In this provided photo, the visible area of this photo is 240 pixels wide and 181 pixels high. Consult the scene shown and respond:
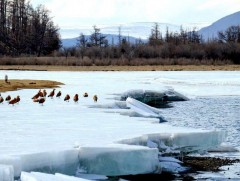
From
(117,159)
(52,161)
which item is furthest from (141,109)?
(52,161)

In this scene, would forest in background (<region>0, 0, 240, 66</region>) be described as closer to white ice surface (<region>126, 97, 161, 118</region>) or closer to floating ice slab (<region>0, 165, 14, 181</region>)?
white ice surface (<region>126, 97, 161, 118</region>)

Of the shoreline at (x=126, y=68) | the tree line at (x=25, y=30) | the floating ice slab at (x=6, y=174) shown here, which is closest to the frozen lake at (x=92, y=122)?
the floating ice slab at (x=6, y=174)

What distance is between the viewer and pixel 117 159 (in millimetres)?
12234

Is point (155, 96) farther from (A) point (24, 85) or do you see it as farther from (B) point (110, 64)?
(B) point (110, 64)

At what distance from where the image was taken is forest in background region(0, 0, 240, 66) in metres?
62.2

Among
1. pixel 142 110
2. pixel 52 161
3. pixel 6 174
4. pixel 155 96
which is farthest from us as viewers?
pixel 155 96

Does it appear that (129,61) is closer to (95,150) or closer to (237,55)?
(237,55)

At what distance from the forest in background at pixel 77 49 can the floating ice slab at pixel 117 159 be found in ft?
155

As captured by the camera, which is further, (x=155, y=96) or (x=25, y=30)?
(x=25, y=30)

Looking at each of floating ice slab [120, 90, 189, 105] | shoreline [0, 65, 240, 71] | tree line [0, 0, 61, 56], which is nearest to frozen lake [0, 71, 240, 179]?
floating ice slab [120, 90, 189, 105]

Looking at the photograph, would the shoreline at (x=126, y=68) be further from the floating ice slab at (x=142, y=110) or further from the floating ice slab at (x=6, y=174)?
the floating ice slab at (x=6, y=174)

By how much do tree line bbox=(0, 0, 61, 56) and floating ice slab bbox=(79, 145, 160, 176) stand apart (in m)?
71.1

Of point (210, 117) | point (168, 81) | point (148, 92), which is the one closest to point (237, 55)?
point (168, 81)

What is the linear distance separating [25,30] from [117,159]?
264 ft
